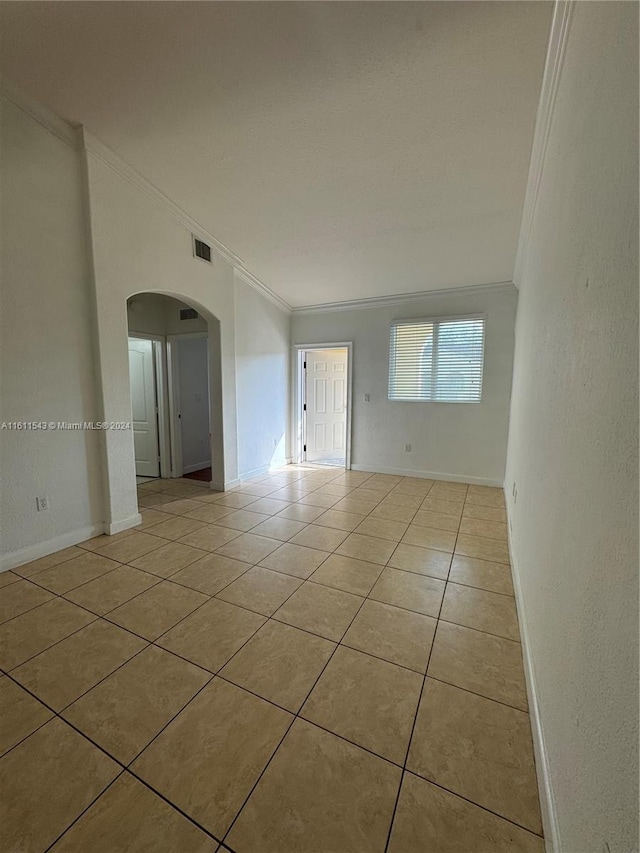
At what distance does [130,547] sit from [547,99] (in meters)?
4.09

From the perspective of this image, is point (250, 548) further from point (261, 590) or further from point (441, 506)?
point (441, 506)

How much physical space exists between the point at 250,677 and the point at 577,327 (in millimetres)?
1926

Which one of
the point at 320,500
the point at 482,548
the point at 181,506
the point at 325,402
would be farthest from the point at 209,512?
the point at 325,402

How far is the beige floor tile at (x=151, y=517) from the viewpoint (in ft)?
10.8

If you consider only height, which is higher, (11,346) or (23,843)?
(11,346)

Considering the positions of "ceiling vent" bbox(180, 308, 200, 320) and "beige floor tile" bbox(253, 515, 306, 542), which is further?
"ceiling vent" bbox(180, 308, 200, 320)

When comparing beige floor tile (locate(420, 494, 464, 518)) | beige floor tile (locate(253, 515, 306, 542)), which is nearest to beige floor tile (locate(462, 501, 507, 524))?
beige floor tile (locate(420, 494, 464, 518))

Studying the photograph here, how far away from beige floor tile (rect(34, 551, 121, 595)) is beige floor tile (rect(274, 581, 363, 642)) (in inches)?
55.8

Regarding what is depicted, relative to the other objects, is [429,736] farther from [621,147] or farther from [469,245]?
[469,245]

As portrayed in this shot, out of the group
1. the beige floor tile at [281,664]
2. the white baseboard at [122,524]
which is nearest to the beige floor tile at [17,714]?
the beige floor tile at [281,664]

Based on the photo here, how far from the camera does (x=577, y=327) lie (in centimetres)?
109

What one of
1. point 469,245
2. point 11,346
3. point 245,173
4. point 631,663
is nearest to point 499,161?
point 469,245

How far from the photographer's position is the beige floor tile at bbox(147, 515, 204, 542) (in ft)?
10.2

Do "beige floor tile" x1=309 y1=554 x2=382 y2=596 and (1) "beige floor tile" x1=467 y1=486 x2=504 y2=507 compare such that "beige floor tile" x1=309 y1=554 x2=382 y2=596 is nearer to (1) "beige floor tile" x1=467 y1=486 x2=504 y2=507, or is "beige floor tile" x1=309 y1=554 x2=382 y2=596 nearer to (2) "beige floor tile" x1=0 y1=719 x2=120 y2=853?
(2) "beige floor tile" x1=0 y1=719 x2=120 y2=853
